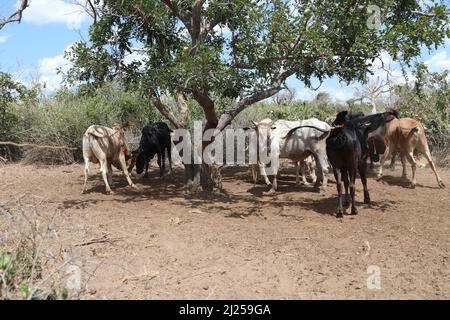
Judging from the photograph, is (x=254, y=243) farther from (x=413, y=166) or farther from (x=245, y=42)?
(x=413, y=166)

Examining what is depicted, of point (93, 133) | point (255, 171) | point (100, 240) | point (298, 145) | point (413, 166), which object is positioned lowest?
point (100, 240)

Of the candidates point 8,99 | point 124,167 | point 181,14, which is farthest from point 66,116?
point 181,14

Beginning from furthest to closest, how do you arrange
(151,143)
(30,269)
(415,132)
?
(151,143) → (415,132) → (30,269)

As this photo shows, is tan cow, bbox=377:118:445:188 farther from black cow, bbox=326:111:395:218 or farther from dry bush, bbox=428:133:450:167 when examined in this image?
black cow, bbox=326:111:395:218

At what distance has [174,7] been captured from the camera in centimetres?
805

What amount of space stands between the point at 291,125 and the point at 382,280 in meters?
5.55

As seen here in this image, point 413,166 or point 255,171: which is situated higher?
point 413,166

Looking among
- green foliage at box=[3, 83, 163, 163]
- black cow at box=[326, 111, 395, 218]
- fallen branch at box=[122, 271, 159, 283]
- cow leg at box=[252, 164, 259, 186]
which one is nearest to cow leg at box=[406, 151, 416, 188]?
black cow at box=[326, 111, 395, 218]

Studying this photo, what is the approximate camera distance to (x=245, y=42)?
7.39m

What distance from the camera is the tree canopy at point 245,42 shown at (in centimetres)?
671

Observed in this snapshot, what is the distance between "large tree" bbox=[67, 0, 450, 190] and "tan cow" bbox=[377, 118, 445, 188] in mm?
2179

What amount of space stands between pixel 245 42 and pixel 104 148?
3.97 meters

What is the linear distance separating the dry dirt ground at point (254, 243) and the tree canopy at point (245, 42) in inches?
83.5

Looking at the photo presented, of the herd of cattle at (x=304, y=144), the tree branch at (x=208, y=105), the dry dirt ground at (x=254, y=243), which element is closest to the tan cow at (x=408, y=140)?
the herd of cattle at (x=304, y=144)
